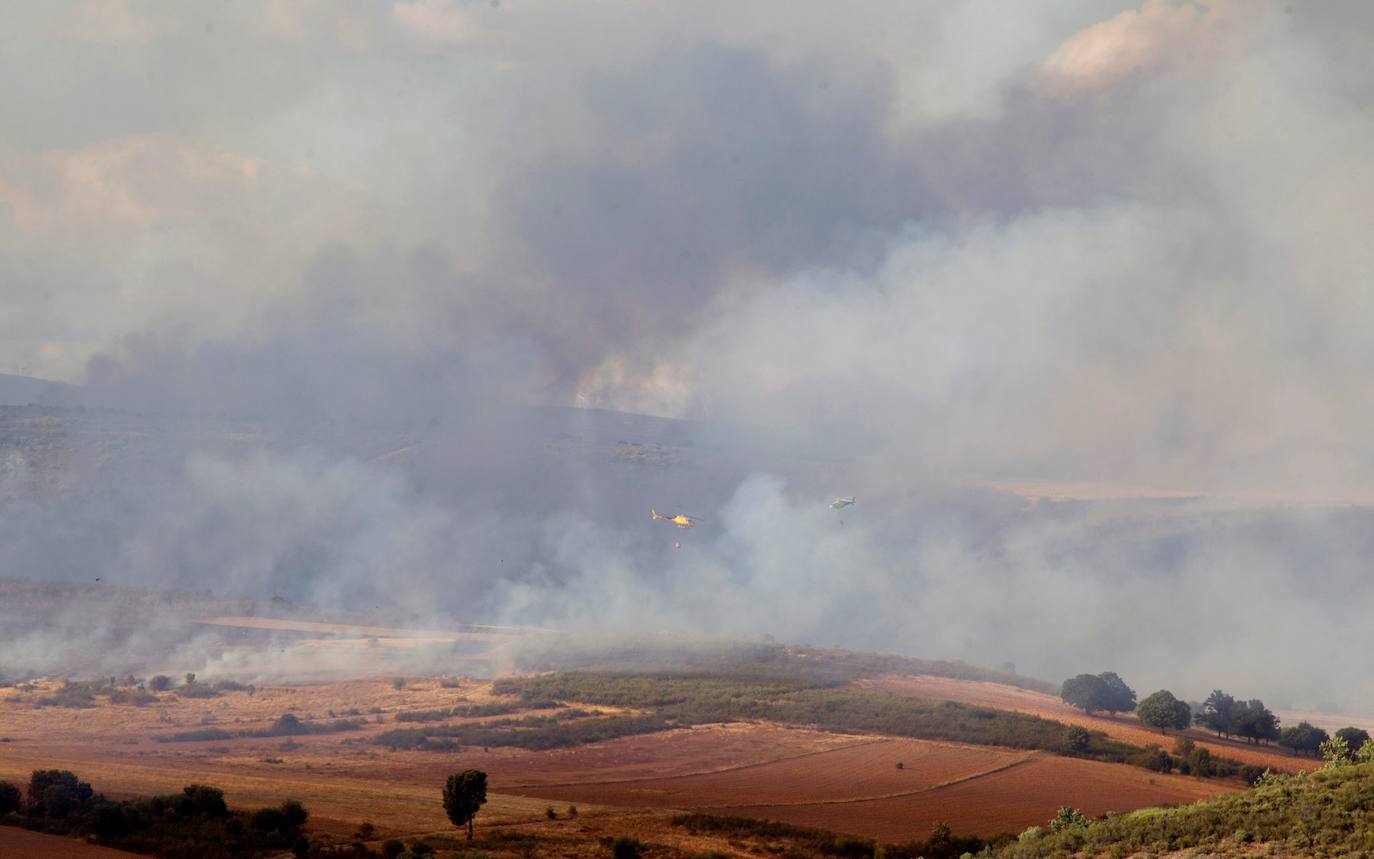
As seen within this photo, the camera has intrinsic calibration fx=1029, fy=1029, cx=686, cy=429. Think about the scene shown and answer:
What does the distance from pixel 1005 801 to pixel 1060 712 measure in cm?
3848

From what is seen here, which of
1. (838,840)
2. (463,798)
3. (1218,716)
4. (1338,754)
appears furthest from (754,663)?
(1338,754)

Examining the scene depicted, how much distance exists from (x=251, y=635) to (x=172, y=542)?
39330 millimetres

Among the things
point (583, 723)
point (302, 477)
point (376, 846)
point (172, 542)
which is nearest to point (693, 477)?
point (302, 477)

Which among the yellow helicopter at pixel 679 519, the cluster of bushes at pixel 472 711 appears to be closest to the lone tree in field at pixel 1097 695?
the yellow helicopter at pixel 679 519

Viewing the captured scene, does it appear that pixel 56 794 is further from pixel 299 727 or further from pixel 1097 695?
pixel 1097 695

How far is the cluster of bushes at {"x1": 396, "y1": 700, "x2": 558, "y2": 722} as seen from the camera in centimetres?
7262

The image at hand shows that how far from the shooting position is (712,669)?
327 ft

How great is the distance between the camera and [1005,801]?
55.0 meters

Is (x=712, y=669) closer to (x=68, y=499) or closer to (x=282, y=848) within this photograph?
(x=282, y=848)

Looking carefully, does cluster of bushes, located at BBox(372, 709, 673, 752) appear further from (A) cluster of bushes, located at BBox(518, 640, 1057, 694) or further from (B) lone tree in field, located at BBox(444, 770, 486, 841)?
(A) cluster of bushes, located at BBox(518, 640, 1057, 694)

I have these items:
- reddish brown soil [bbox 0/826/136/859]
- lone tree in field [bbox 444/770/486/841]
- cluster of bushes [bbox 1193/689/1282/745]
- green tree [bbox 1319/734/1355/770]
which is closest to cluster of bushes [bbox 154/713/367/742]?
reddish brown soil [bbox 0/826/136/859]

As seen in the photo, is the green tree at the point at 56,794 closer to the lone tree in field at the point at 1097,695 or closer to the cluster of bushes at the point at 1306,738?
the cluster of bushes at the point at 1306,738

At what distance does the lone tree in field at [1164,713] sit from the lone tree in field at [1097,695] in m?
6.73

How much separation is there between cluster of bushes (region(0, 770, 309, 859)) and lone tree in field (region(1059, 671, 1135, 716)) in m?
74.3
